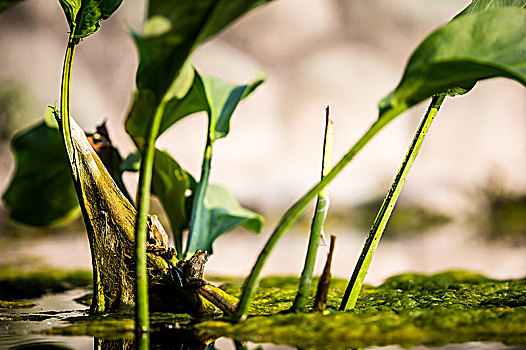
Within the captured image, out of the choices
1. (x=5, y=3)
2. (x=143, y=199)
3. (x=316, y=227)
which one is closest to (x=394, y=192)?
(x=316, y=227)

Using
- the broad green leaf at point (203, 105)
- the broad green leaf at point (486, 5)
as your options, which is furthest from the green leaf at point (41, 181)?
the broad green leaf at point (486, 5)

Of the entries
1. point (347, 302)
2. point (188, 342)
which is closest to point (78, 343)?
point (188, 342)

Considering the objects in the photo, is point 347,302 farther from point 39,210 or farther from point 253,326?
point 39,210

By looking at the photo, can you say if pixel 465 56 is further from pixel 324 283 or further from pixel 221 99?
pixel 221 99

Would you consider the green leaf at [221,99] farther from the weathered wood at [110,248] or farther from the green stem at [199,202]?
the weathered wood at [110,248]

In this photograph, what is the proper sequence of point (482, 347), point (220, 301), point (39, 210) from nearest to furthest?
point (482, 347) < point (220, 301) < point (39, 210)

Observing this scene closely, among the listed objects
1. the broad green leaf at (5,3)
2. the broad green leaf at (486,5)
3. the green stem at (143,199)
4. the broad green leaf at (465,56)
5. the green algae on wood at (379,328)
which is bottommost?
the green algae on wood at (379,328)
